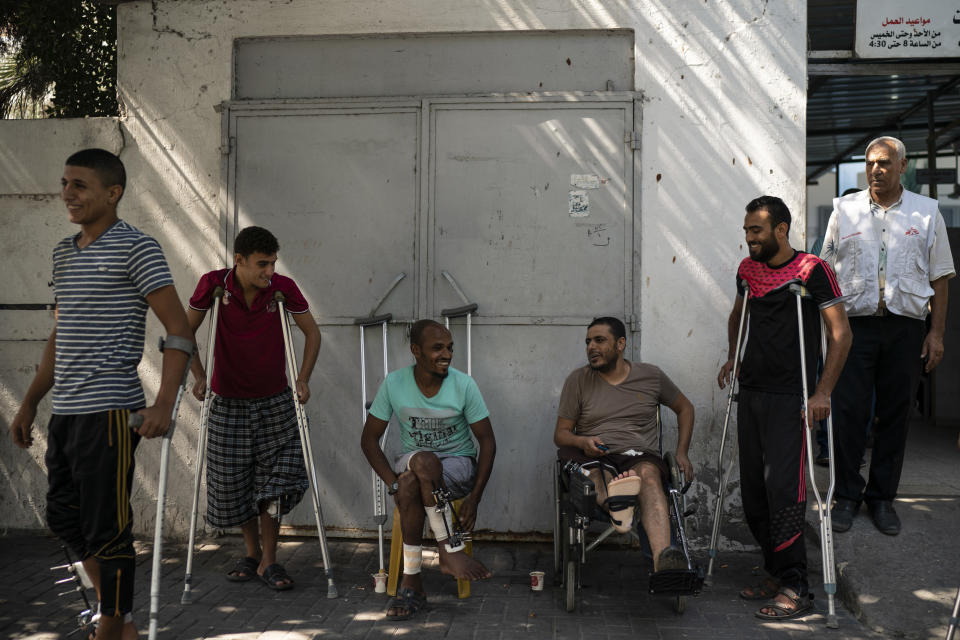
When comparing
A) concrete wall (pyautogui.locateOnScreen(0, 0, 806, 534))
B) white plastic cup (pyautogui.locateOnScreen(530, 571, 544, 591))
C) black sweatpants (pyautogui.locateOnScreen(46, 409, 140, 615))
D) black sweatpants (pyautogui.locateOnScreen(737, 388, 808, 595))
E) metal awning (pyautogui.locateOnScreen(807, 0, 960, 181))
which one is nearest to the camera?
black sweatpants (pyautogui.locateOnScreen(46, 409, 140, 615))

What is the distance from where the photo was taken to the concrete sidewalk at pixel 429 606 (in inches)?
172

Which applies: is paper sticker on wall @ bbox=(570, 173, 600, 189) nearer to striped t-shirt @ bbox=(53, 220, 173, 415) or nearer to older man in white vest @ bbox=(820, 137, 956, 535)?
older man in white vest @ bbox=(820, 137, 956, 535)

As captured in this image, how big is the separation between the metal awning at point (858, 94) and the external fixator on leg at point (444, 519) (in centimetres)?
368

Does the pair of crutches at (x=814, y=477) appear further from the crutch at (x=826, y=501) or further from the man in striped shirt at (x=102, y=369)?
the man in striped shirt at (x=102, y=369)

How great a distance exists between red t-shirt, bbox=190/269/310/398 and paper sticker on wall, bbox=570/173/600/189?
2038mm

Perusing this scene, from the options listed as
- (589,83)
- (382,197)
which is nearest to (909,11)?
(589,83)

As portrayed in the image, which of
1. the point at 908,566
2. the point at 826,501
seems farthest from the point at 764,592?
the point at 908,566

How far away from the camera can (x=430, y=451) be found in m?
4.87

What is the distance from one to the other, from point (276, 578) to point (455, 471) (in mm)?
1227

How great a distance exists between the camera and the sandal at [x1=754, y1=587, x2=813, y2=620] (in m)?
4.50

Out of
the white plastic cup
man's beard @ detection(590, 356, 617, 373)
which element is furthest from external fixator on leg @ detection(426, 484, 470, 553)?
man's beard @ detection(590, 356, 617, 373)

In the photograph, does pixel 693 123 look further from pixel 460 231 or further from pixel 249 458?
pixel 249 458

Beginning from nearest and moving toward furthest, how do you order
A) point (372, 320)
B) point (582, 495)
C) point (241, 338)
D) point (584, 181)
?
point (582, 495)
point (241, 338)
point (372, 320)
point (584, 181)

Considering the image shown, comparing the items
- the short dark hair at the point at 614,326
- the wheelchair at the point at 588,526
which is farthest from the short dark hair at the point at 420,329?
the wheelchair at the point at 588,526
